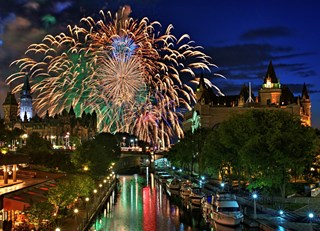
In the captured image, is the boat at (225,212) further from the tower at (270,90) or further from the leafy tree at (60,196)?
the tower at (270,90)

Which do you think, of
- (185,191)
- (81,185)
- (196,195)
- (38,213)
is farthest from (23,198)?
(185,191)

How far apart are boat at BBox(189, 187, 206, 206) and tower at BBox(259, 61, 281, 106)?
90652 millimetres

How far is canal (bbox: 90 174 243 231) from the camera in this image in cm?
5094

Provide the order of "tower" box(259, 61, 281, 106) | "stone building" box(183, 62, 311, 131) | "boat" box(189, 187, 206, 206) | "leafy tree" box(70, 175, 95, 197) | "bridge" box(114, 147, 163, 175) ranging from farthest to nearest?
"bridge" box(114, 147, 163, 175) → "tower" box(259, 61, 281, 106) → "stone building" box(183, 62, 311, 131) → "boat" box(189, 187, 206, 206) → "leafy tree" box(70, 175, 95, 197)

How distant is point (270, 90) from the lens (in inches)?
6181

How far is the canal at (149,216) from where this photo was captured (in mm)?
50938

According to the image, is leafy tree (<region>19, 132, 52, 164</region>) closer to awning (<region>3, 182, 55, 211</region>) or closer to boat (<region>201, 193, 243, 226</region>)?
awning (<region>3, 182, 55, 211</region>)

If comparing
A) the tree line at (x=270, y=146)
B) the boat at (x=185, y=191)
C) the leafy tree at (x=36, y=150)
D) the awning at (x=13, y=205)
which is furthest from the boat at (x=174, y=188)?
the awning at (x=13, y=205)

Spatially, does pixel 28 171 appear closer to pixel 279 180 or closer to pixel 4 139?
pixel 279 180

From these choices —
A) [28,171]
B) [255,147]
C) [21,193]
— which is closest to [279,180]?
[255,147]

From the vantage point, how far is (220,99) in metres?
182

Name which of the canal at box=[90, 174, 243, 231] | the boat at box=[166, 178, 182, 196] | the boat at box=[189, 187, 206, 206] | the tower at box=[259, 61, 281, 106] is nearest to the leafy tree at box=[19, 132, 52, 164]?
the canal at box=[90, 174, 243, 231]

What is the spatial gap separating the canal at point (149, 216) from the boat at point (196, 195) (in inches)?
51.3

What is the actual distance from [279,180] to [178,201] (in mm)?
24533
